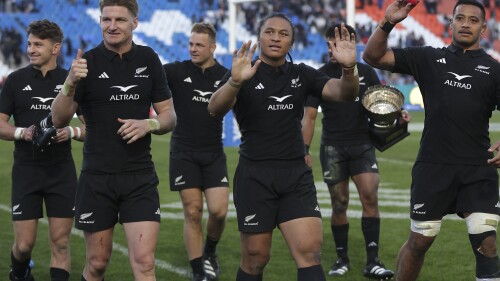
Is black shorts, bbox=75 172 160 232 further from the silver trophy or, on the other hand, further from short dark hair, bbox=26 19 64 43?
the silver trophy

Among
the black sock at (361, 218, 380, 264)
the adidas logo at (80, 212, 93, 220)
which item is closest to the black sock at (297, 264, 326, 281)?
the adidas logo at (80, 212, 93, 220)

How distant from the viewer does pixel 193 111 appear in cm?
820

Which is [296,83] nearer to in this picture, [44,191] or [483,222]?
[483,222]

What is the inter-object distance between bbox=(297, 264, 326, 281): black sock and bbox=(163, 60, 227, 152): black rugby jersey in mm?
2712

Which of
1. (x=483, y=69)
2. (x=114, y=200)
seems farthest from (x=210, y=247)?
(x=483, y=69)

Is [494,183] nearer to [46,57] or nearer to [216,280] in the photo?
[216,280]

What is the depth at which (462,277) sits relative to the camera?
7.75m

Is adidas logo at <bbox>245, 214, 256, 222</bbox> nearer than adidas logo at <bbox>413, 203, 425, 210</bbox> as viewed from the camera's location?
Yes

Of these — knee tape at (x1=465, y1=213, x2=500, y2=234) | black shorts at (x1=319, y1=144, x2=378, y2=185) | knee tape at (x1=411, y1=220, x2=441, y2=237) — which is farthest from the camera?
black shorts at (x1=319, y1=144, x2=378, y2=185)

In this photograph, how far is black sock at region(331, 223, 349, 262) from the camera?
820 cm

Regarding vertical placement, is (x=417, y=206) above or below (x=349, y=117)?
below

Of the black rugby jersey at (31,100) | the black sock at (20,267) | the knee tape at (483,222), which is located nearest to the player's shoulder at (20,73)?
the black rugby jersey at (31,100)

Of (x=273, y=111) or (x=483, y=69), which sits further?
(x=483, y=69)

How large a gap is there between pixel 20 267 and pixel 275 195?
8.48 feet
